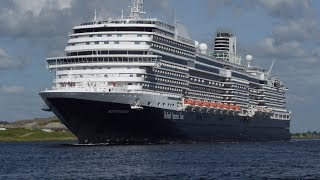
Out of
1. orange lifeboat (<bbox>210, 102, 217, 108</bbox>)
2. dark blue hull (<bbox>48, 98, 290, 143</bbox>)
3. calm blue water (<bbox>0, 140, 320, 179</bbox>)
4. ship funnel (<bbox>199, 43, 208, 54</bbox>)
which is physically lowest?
calm blue water (<bbox>0, 140, 320, 179</bbox>)

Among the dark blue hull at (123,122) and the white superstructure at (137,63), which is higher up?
the white superstructure at (137,63)

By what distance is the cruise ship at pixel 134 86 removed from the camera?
10450cm

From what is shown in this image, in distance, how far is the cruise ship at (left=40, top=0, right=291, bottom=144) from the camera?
10450 cm

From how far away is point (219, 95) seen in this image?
141m

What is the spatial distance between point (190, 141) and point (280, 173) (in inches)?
2133

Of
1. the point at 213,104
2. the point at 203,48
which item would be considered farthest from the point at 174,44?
the point at 203,48

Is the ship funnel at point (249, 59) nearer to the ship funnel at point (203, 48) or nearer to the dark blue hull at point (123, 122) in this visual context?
the ship funnel at point (203, 48)

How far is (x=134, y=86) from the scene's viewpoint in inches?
4200

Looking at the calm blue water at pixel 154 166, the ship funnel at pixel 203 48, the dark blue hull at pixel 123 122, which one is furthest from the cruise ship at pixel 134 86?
the calm blue water at pixel 154 166

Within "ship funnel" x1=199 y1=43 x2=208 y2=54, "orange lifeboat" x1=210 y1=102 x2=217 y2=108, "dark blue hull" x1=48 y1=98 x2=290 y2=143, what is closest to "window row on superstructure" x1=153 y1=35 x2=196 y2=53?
"orange lifeboat" x1=210 y1=102 x2=217 y2=108

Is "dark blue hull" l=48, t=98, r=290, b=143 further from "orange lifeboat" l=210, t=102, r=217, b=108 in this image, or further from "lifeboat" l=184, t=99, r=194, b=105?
"orange lifeboat" l=210, t=102, r=217, b=108

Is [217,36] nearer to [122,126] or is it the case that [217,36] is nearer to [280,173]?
[122,126]

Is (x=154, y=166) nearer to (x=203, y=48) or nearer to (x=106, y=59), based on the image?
(x=106, y=59)

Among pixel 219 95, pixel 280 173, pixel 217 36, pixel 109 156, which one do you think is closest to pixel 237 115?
pixel 219 95
